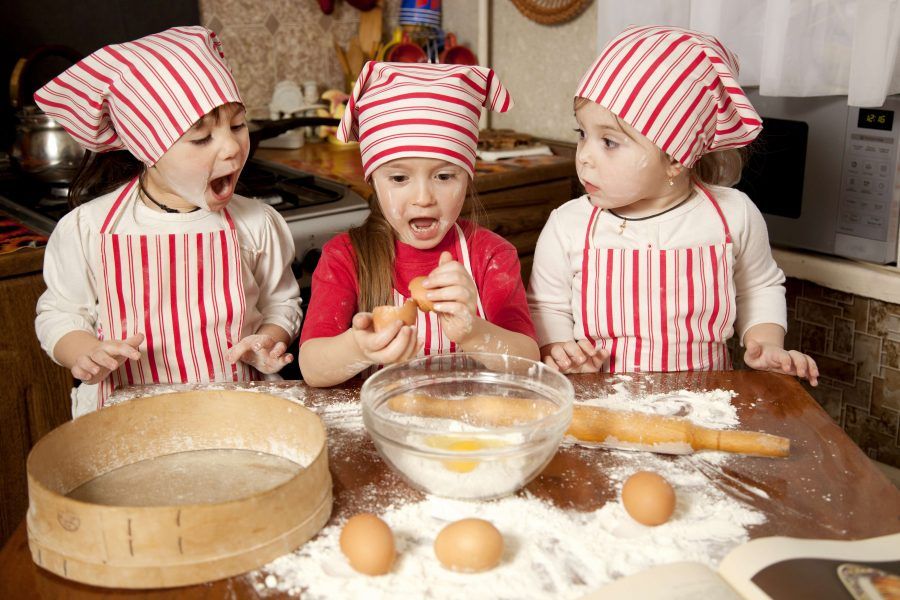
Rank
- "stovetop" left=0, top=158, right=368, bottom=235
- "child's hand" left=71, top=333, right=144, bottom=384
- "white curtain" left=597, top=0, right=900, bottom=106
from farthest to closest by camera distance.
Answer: "stovetop" left=0, top=158, right=368, bottom=235, "white curtain" left=597, top=0, right=900, bottom=106, "child's hand" left=71, top=333, right=144, bottom=384

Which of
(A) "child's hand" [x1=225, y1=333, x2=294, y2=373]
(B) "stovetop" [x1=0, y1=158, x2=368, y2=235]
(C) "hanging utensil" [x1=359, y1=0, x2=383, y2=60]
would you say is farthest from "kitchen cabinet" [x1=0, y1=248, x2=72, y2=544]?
(C) "hanging utensil" [x1=359, y1=0, x2=383, y2=60]

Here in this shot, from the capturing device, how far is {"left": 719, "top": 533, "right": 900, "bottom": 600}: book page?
28.5 inches

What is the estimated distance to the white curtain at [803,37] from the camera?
→ 1665 mm

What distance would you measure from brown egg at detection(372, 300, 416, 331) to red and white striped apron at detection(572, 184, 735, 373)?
0.52 m

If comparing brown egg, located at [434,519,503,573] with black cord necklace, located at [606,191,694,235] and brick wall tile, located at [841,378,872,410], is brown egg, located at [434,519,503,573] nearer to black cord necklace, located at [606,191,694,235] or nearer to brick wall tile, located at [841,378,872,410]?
black cord necklace, located at [606,191,694,235]

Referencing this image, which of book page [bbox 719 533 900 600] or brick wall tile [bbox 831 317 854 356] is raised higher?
book page [bbox 719 533 900 600]

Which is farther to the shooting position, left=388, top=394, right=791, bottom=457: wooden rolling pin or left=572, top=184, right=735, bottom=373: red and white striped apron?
left=572, top=184, right=735, bottom=373: red and white striped apron

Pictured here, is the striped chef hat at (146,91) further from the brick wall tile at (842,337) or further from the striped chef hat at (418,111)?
the brick wall tile at (842,337)

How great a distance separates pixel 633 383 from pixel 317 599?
0.61 metres

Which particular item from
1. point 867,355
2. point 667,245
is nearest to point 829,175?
point 867,355

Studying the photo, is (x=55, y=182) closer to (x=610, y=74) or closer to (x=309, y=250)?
(x=309, y=250)

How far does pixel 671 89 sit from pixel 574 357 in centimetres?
46

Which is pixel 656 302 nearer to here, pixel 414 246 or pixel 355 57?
pixel 414 246

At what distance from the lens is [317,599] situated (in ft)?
2.41
